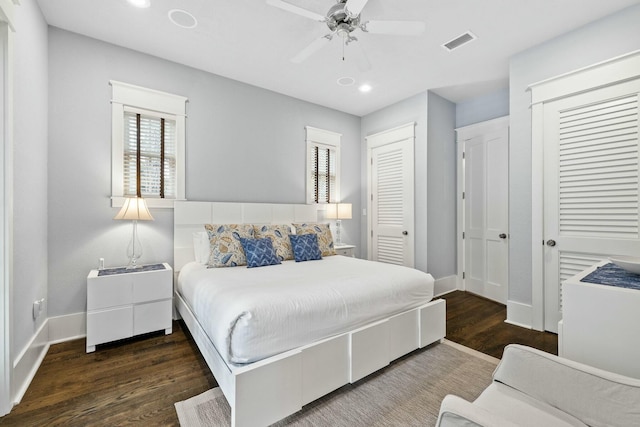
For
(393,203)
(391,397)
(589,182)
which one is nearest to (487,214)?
(393,203)

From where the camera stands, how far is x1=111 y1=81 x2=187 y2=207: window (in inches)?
113

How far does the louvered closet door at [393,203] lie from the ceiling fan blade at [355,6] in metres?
2.44

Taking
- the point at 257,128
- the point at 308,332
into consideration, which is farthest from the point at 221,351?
the point at 257,128

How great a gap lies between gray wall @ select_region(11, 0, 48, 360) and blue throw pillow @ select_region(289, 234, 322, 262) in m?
2.19

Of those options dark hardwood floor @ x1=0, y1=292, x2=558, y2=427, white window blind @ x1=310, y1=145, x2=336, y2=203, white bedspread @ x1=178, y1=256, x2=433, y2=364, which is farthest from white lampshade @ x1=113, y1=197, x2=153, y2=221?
white window blind @ x1=310, y1=145, x2=336, y2=203

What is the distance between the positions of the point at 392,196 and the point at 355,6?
292 centimetres

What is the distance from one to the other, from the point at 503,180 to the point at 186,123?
4201mm

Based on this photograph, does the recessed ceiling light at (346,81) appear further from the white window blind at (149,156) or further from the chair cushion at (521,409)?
the chair cushion at (521,409)

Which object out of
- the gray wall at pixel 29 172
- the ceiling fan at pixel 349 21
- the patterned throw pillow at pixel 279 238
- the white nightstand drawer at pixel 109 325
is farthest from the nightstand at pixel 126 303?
the ceiling fan at pixel 349 21

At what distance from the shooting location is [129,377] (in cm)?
205

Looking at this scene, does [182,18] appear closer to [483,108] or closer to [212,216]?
[212,216]

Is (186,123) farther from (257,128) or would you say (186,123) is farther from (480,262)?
(480,262)

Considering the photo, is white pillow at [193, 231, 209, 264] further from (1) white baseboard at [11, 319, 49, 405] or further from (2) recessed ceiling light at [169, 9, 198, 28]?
(2) recessed ceiling light at [169, 9, 198, 28]

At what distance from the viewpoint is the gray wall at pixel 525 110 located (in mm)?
2617
